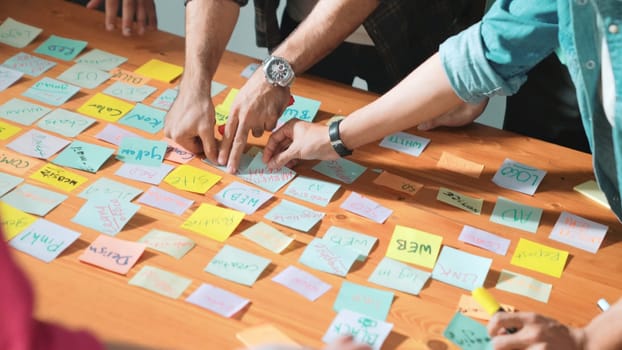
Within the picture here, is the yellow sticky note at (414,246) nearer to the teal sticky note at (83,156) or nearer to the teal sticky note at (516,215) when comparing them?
the teal sticky note at (516,215)

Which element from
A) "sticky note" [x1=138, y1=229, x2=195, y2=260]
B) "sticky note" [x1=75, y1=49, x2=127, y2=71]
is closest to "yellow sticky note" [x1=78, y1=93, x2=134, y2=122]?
"sticky note" [x1=75, y1=49, x2=127, y2=71]

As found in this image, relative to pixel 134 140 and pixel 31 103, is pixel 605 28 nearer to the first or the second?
pixel 134 140

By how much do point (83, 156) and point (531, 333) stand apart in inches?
31.9

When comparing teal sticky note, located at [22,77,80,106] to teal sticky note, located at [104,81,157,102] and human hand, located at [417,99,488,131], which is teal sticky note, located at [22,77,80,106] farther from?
human hand, located at [417,99,488,131]

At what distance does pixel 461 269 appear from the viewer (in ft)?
3.76

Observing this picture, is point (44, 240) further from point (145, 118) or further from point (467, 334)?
point (467, 334)

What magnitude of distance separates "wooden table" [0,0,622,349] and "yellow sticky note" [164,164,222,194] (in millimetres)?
17

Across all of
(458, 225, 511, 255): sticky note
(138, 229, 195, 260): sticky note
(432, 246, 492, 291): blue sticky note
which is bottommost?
(138, 229, 195, 260): sticky note

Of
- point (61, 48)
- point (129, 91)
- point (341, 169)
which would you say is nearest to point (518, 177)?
point (341, 169)

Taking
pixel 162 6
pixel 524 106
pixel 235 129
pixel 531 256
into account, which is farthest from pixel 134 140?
pixel 162 6

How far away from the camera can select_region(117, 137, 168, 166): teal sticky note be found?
4.36 feet

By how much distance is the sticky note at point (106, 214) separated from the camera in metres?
1.17

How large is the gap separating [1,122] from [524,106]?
114 centimetres

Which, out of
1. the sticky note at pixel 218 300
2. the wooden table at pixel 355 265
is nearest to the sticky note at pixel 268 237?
the wooden table at pixel 355 265
